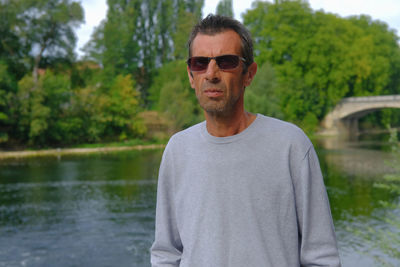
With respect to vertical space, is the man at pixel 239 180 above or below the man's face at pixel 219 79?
below

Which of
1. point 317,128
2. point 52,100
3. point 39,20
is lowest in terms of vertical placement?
point 317,128

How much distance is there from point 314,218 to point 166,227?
531 mm

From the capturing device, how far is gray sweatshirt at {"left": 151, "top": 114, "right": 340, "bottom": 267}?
4.90 feet

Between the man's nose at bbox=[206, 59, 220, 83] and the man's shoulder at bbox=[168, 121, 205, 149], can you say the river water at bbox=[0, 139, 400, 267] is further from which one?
the man's nose at bbox=[206, 59, 220, 83]

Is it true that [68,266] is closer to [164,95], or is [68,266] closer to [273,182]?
[273,182]

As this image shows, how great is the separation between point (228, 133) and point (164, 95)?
3576 cm

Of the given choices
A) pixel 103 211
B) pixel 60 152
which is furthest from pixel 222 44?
pixel 60 152

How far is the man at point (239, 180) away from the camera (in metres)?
1.50

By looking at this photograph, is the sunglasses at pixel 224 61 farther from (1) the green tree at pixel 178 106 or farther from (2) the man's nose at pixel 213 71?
(1) the green tree at pixel 178 106

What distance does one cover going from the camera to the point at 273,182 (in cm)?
150

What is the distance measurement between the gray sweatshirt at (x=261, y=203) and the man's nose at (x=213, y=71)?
7.8 inches

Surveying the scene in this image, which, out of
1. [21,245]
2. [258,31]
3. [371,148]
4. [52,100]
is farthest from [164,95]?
[21,245]

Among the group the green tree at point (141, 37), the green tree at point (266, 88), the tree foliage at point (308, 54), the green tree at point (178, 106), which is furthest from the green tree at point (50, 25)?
the tree foliage at point (308, 54)

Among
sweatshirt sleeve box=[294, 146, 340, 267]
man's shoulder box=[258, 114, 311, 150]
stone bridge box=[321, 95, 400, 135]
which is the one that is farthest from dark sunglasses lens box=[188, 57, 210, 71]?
stone bridge box=[321, 95, 400, 135]
